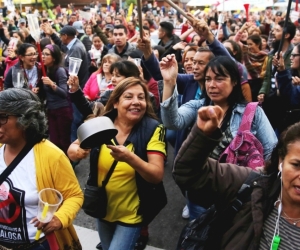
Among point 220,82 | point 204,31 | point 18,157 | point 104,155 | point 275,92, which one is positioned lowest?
point 275,92

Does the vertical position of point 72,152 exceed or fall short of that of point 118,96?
it falls short

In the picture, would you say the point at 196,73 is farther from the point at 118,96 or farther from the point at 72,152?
the point at 72,152

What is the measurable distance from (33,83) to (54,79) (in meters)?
0.29

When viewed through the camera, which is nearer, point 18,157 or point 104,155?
point 18,157

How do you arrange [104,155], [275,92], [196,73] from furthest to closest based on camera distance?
[275,92], [196,73], [104,155]

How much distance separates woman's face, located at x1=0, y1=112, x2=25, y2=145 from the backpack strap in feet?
4.50

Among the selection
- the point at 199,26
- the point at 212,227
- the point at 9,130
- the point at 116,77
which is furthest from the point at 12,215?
the point at 199,26

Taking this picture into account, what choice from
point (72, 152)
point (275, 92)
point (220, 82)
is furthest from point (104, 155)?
point (275, 92)

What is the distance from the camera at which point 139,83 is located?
262 cm

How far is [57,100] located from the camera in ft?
16.0

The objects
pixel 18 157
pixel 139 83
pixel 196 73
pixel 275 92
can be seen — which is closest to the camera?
pixel 18 157

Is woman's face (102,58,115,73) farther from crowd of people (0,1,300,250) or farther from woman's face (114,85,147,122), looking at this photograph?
woman's face (114,85,147,122)

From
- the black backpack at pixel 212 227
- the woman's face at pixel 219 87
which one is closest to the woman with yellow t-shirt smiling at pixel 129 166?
the woman's face at pixel 219 87

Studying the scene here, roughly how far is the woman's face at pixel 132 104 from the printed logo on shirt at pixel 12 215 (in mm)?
849
